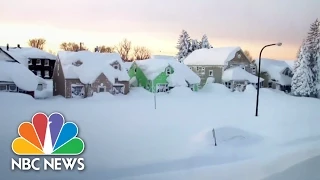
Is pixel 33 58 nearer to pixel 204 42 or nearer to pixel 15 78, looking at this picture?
pixel 15 78

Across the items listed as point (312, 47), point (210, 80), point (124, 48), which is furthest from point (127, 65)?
point (312, 47)

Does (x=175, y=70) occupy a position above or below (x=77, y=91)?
above

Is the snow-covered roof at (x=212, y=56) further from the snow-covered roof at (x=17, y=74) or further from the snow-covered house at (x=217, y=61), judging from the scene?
the snow-covered roof at (x=17, y=74)

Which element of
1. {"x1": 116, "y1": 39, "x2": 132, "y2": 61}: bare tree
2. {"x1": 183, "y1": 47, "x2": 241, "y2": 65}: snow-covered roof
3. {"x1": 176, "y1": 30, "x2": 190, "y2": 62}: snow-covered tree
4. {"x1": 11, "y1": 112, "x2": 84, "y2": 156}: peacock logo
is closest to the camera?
{"x1": 11, "y1": 112, "x2": 84, "y2": 156}: peacock logo

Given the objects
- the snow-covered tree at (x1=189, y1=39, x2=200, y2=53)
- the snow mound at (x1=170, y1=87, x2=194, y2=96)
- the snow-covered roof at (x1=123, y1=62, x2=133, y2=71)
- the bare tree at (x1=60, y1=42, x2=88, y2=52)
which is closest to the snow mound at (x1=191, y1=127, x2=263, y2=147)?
the snow mound at (x1=170, y1=87, x2=194, y2=96)

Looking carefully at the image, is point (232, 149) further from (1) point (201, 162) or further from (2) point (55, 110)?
(2) point (55, 110)

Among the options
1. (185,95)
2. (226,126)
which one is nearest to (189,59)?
(185,95)

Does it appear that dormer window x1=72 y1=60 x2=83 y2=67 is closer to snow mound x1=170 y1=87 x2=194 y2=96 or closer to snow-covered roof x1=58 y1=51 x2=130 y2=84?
snow-covered roof x1=58 y1=51 x2=130 y2=84
